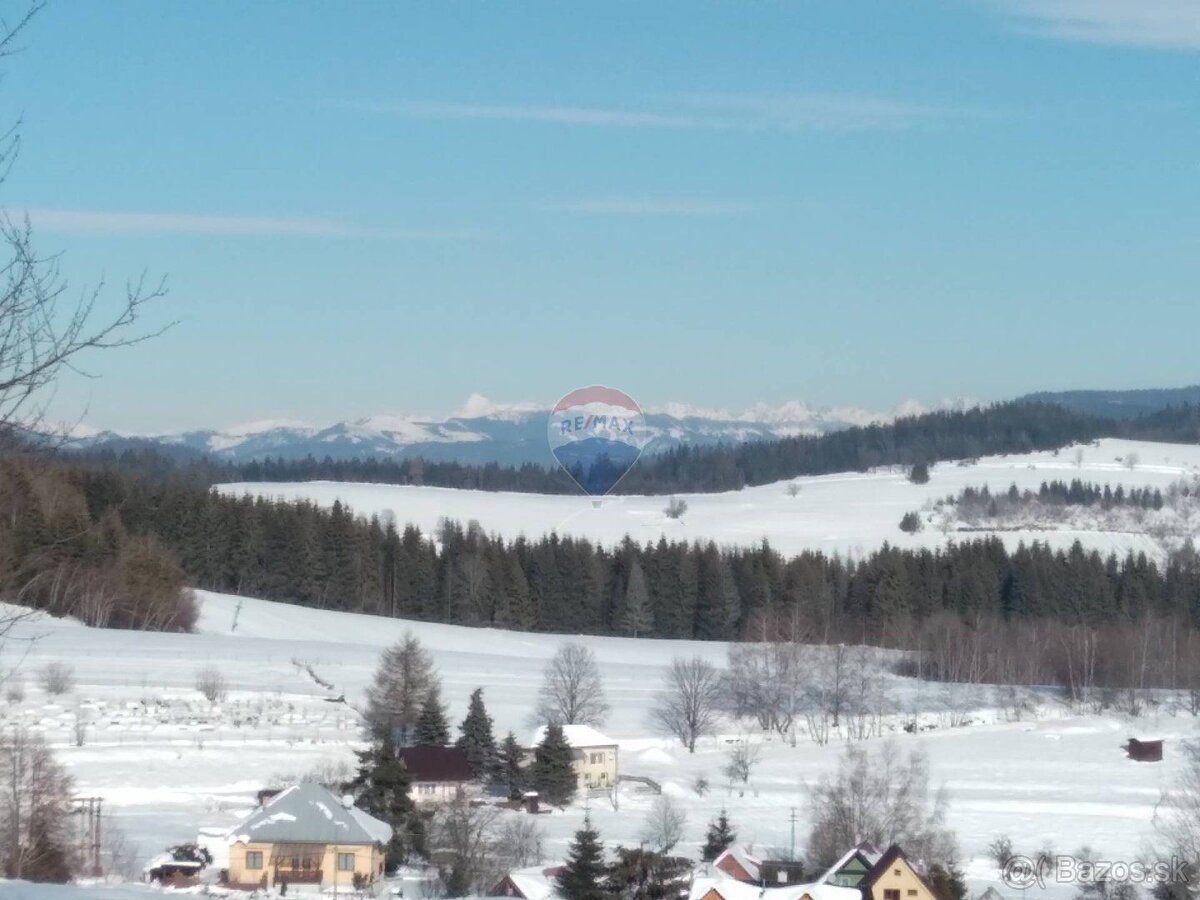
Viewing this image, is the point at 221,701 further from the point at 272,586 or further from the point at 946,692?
the point at 272,586

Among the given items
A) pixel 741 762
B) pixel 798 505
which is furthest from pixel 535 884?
pixel 798 505

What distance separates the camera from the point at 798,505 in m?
117

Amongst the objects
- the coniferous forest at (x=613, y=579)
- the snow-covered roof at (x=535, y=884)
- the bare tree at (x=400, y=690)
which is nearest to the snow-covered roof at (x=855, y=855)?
the snow-covered roof at (x=535, y=884)

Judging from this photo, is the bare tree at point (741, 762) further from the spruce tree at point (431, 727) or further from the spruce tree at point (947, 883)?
the spruce tree at point (947, 883)

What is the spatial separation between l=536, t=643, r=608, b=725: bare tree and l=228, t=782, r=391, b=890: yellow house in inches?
811

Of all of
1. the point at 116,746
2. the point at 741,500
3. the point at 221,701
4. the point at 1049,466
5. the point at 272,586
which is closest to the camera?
the point at 116,746

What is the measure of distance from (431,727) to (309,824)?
1477 cm

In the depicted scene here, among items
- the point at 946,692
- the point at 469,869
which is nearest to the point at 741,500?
the point at 946,692

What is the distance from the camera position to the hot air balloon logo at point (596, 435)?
48.3 meters

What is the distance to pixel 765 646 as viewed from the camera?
53031mm

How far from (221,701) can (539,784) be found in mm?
11063

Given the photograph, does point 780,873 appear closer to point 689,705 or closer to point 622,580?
point 689,705

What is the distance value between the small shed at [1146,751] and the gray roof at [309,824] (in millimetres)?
25271

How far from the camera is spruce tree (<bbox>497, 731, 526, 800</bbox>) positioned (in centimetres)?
3509
